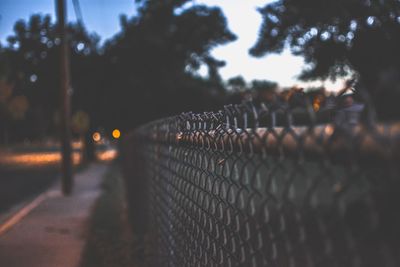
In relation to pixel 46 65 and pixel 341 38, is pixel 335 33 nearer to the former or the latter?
pixel 341 38

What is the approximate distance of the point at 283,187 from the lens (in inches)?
78.2

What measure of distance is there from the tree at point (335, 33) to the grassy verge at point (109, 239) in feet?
10.9

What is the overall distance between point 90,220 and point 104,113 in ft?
86.7

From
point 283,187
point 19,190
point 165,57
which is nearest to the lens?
point 283,187

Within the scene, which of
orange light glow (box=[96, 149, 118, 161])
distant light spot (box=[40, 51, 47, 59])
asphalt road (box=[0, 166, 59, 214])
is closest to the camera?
asphalt road (box=[0, 166, 59, 214])

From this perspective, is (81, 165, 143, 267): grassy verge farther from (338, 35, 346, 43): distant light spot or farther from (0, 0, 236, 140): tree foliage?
(0, 0, 236, 140): tree foliage

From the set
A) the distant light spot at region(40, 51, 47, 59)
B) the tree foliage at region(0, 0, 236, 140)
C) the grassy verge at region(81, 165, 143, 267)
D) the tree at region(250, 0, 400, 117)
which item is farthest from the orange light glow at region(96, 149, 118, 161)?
the tree at region(250, 0, 400, 117)

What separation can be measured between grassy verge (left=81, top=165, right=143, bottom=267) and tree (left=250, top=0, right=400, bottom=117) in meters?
3.33

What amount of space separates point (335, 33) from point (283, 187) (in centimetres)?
462

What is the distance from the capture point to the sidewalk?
18.1ft

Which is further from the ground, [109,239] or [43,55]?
[43,55]

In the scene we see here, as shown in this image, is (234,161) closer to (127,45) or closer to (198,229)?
(198,229)

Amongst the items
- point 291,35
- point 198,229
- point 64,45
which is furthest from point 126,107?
point 198,229

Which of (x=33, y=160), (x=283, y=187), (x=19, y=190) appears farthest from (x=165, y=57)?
(x=283, y=187)
